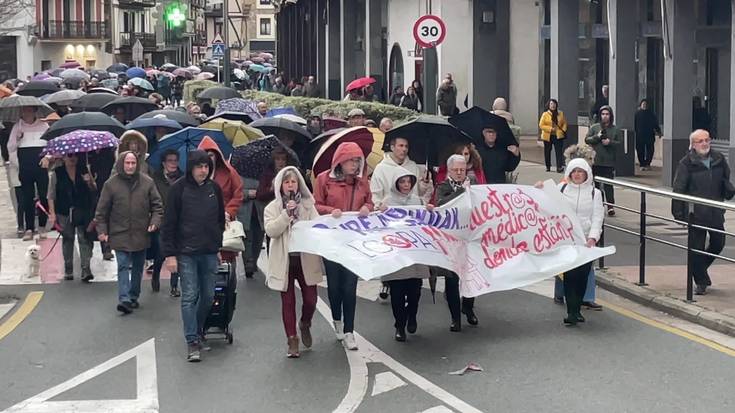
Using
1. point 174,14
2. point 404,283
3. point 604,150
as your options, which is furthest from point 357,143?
point 174,14

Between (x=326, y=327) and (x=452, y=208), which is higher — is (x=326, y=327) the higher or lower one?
the lower one

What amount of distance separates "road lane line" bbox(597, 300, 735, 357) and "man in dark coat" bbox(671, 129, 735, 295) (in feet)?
2.89

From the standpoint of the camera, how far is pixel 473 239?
1130 cm

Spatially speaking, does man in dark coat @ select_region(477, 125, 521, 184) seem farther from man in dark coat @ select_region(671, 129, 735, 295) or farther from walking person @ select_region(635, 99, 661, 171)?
walking person @ select_region(635, 99, 661, 171)

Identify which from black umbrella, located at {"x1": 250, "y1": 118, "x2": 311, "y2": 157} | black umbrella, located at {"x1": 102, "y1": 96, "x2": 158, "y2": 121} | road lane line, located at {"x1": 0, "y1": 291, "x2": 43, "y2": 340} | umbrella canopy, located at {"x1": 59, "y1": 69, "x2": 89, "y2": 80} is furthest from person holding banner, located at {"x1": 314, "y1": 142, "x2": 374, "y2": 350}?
umbrella canopy, located at {"x1": 59, "y1": 69, "x2": 89, "y2": 80}

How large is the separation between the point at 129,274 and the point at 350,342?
3082 millimetres

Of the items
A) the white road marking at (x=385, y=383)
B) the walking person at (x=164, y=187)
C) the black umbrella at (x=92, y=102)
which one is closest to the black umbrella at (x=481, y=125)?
the walking person at (x=164, y=187)

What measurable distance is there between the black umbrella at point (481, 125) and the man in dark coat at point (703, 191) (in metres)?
2.04

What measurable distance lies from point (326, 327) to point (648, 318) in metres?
3.01

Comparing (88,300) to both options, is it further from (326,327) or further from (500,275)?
(500,275)

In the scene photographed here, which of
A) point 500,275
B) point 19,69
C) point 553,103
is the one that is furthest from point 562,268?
point 19,69

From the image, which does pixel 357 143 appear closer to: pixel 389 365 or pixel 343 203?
pixel 343 203

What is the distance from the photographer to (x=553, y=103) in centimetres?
2634

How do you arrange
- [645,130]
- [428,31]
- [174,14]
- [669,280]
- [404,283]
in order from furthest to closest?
[174,14] < [645,130] < [428,31] < [669,280] < [404,283]
